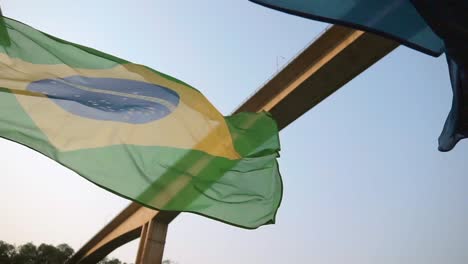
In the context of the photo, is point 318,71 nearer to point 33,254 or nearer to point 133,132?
point 133,132

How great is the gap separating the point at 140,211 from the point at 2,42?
14501mm

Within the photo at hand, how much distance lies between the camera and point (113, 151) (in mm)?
4789

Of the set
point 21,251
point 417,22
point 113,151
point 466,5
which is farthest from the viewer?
point 21,251

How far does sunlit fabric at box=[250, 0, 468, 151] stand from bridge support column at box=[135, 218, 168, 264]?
529 inches

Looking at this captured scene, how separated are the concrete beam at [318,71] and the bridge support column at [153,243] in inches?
312

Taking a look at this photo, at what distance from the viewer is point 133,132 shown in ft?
16.5

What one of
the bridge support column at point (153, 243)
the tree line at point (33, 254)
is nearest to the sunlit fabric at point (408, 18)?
the bridge support column at point (153, 243)

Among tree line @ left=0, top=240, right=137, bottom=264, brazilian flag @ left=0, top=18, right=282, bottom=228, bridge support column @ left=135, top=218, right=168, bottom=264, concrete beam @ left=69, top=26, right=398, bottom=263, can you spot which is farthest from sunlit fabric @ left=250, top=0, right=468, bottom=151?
tree line @ left=0, top=240, right=137, bottom=264

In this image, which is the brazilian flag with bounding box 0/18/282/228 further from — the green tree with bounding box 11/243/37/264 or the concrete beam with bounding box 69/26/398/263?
the green tree with bounding box 11/243/37/264

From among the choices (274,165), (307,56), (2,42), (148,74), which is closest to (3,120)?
A: (2,42)

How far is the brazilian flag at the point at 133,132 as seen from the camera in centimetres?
461

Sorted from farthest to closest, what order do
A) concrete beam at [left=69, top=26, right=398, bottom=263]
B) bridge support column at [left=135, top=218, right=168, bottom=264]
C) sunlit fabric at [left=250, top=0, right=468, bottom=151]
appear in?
1. bridge support column at [left=135, top=218, right=168, bottom=264]
2. concrete beam at [left=69, top=26, right=398, bottom=263]
3. sunlit fabric at [left=250, top=0, right=468, bottom=151]

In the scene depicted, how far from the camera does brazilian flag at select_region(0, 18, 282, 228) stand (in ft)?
15.1

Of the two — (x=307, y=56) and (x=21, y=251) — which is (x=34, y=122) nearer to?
(x=307, y=56)
